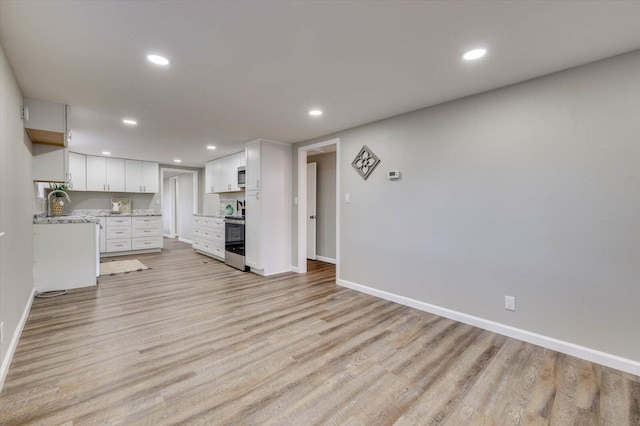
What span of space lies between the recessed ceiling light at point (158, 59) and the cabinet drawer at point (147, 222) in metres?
5.43

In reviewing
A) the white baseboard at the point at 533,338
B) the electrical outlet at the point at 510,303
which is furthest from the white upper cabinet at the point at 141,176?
the electrical outlet at the point at 510,303

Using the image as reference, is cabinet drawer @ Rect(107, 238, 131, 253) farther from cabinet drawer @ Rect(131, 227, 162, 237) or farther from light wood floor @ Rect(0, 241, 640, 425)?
light wood floor @ Rect(0, 241, 640, 425)

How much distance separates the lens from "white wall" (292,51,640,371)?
204 cm

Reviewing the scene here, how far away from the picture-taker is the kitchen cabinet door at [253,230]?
15.1 ft

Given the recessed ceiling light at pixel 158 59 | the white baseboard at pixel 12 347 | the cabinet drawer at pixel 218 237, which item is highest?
the recessed ceiling light at pixel 158 59

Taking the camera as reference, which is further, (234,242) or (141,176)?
(141,176)

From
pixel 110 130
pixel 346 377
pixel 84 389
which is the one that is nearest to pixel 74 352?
pixel 84 389

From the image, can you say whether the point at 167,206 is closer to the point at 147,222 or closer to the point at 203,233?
the point at 147,222

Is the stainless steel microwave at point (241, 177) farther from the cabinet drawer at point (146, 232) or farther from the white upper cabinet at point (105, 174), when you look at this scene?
the white upper cabinet at point (105, 174)

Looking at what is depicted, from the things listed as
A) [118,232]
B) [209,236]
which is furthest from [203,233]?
[118,232]

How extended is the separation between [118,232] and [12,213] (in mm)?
4643

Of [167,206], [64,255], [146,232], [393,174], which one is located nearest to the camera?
[393,174]

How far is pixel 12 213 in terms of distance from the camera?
216 cm

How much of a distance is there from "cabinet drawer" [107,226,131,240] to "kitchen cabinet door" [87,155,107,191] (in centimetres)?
98
